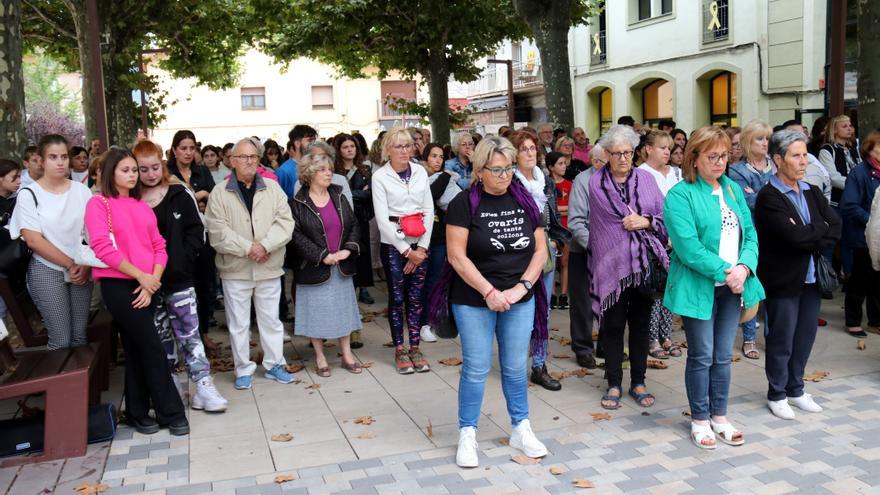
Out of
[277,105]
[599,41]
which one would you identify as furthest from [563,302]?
[277,105]

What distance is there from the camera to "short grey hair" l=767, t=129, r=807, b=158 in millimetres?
5508

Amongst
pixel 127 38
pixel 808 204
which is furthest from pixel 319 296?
pixel 127 38

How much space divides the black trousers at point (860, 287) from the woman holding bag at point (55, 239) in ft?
21.7

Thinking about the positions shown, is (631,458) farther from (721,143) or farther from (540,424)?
(721,143)

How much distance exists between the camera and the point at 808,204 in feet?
18.6

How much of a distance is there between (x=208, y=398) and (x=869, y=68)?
8.10 meters

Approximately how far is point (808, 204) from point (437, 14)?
13622 millimetres

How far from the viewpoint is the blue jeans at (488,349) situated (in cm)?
504

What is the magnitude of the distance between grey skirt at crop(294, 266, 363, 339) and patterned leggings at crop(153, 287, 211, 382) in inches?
40.1

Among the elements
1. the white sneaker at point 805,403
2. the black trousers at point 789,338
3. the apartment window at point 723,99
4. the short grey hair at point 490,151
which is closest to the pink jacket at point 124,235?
the short grey hair at point 490,151

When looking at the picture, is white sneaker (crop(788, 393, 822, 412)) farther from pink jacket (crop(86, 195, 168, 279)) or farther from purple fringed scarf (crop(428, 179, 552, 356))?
pink jacket (crop(86, 195, 168, 279))

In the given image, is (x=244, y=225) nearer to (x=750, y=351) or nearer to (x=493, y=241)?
(x=493, y=241)

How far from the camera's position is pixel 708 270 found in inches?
200

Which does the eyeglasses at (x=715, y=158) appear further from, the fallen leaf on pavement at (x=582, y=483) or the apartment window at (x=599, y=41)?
the apartment window at (x=599, y=41)
